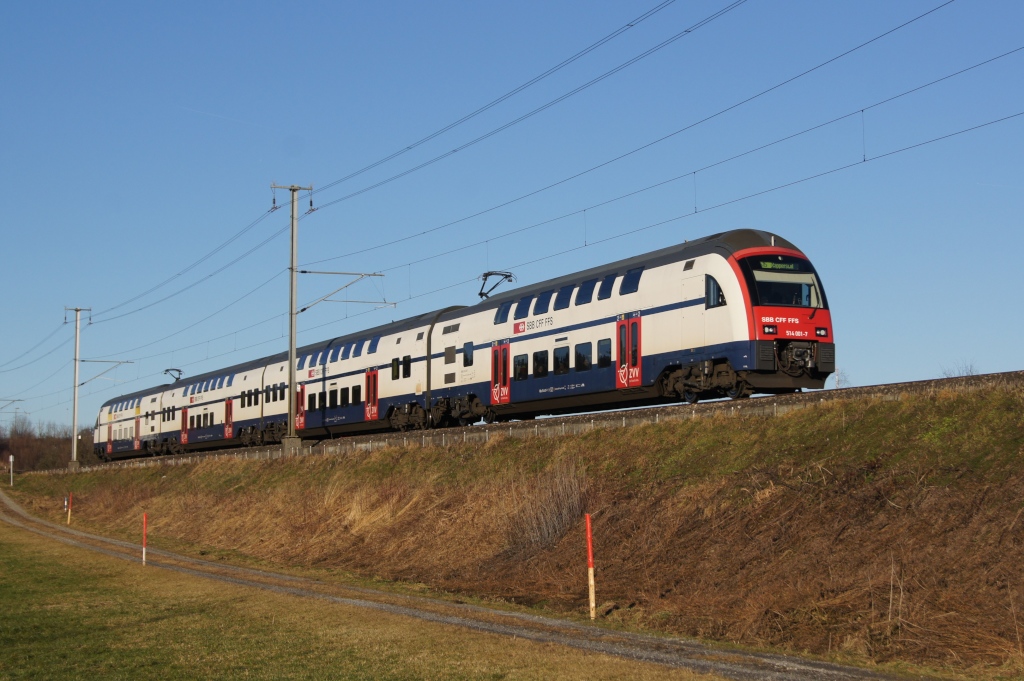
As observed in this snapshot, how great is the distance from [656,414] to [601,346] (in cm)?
486

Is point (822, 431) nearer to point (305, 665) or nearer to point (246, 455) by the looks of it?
point (305, 665)

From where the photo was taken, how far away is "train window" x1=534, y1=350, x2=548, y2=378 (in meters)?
32.2

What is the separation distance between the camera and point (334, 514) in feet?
104

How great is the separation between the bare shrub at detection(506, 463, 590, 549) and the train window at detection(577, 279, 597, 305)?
7.71m

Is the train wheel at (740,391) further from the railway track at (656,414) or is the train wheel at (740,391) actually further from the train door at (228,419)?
the train door at (228,419)

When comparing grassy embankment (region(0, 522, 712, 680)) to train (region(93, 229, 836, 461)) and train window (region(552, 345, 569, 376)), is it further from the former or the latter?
train window (region(552, 345, 569, 376))

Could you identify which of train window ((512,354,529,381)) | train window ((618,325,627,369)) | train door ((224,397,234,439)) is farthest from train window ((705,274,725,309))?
train door ((224,397,234,439))

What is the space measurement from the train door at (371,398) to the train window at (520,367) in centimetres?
1146

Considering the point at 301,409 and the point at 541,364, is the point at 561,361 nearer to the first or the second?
the point at 541,364

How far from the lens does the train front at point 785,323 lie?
25.0 metres

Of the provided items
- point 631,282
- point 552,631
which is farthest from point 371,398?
point 552,631

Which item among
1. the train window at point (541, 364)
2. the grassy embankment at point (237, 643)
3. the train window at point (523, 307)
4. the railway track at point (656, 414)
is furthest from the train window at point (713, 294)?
the grassy embankment at point (237, 643)

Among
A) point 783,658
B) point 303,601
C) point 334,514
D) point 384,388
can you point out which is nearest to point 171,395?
point 384,388

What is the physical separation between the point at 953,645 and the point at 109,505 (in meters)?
46.9
